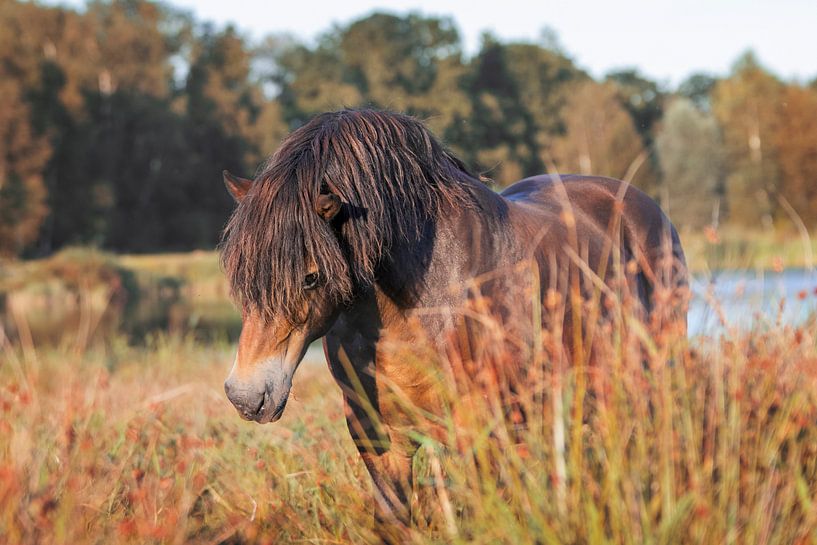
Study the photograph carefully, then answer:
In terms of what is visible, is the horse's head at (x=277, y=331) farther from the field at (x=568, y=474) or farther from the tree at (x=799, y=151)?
the tree at (x=799, y=151)

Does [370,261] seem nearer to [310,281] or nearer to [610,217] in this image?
[310,281]

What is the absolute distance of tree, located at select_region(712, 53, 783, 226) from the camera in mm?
34466

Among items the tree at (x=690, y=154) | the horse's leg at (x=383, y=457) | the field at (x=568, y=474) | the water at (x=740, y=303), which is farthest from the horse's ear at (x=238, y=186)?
the tree at (x=690, y=154)

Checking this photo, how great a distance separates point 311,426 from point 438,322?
1.96m

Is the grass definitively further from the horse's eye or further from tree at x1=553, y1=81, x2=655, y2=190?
tree at x1=553, y1=81, x2=655, y2=190

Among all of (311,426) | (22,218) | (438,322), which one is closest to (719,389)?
(438,322)

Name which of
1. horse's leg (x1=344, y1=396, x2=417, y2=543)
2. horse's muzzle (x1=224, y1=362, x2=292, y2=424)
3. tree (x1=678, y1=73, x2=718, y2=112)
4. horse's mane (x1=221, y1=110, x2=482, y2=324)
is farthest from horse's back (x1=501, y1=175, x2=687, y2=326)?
tree (x1=678, y1=73, x2=718, y2=112)

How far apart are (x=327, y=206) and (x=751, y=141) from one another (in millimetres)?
40342

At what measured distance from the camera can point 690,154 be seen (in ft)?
129

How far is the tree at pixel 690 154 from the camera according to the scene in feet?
122

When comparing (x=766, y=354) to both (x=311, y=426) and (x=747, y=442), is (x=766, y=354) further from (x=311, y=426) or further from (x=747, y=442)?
(x=311, y=426)

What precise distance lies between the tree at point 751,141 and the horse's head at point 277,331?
30.7m

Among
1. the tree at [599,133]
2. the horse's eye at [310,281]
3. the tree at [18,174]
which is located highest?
the horse's eye at [310,281]

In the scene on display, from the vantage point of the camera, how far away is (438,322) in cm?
356
